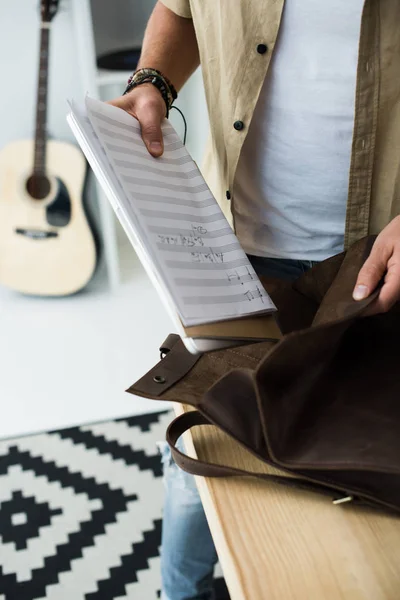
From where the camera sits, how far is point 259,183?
0.89m

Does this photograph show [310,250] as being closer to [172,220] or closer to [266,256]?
[266,256]

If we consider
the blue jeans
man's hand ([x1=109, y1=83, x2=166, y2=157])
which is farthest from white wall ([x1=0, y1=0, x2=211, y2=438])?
man's hand ([x1=109, y1=83, x2=166, y2=157])

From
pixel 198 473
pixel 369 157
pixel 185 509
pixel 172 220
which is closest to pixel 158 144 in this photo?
pixel 172 220

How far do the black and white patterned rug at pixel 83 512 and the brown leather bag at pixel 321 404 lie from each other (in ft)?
3.05

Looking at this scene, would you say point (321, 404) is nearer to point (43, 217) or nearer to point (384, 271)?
point (384, 271)

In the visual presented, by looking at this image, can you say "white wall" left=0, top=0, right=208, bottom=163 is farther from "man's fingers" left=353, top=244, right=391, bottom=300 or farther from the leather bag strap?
the leather bag strap

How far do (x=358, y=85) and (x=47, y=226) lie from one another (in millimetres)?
1500

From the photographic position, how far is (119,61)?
1.97 meters

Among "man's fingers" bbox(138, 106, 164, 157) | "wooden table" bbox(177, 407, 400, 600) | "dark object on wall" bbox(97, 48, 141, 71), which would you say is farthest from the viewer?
"dark object on wall" bbox(97, 48, 141, 71)

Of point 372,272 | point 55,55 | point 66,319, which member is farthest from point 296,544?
point 55,55

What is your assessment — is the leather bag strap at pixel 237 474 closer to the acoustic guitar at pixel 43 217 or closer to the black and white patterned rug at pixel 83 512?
the black and white patterned rug at pixel 83 512

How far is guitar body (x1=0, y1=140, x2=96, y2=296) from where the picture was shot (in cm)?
202

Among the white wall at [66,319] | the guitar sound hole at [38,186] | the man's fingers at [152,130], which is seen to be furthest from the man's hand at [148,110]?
the guitar sound hole at [38,186]

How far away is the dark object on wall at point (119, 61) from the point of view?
196 centimetres
